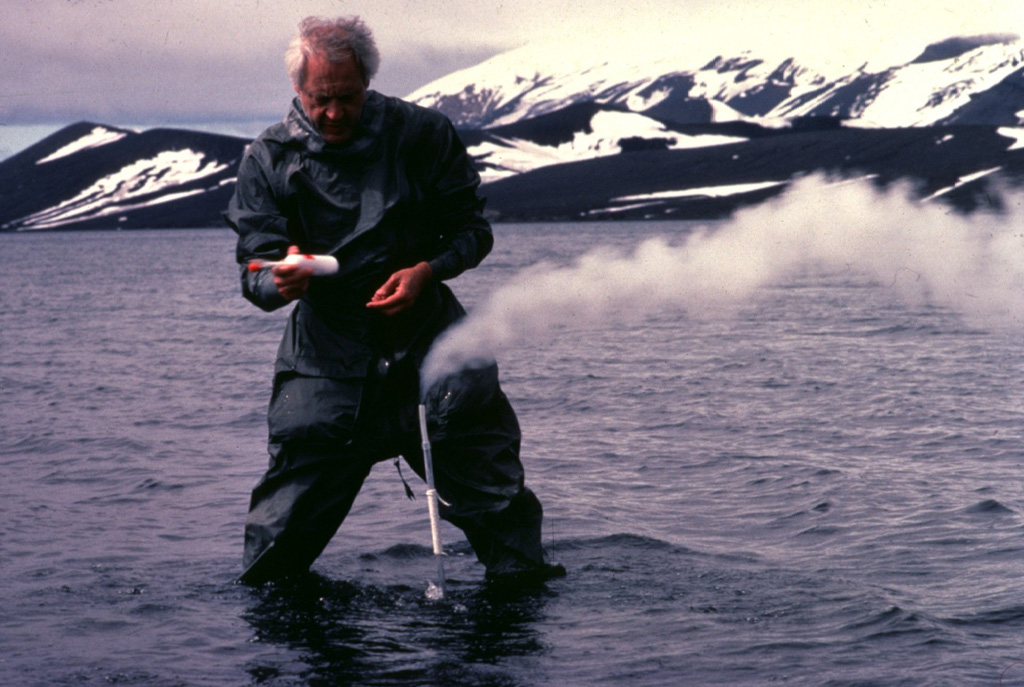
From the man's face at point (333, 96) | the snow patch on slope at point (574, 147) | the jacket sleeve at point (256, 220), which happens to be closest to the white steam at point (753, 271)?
the jacket sleeve at point (256, 220)

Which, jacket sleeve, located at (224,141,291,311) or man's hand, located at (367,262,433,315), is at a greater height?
jacket sleeve, located at (224,141,291,311)

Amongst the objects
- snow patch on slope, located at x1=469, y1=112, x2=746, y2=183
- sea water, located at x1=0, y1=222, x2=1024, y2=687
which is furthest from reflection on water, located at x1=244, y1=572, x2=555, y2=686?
snow patch on slope, located at x1=469, y1=112, x2=746, y2=183

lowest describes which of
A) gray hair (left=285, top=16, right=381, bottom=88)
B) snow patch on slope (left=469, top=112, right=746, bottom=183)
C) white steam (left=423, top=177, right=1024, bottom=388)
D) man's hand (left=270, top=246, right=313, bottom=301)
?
white steam (left=423, top=177, right=1024, bottom=388)

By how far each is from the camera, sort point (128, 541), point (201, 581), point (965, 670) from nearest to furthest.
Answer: point (965, 670) < point (201, 581) < point (128, 541)

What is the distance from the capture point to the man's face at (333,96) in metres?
4.58

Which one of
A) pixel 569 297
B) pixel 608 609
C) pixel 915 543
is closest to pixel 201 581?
pixel 608 609

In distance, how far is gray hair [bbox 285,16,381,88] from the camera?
4.54 metres

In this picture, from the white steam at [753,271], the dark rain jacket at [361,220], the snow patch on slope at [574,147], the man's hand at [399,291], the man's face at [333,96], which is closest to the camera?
the man's face at [333,96]

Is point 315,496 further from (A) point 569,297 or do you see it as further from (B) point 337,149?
(A) point 569,297

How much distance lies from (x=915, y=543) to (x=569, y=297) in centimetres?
239

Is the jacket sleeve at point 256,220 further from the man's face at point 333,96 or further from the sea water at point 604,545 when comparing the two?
the sea water at point 604,545

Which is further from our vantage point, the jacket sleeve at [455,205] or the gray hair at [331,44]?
the jacket sleeve at [455,205]

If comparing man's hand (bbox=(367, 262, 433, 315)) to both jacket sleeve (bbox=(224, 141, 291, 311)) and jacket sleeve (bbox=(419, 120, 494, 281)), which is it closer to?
jacket sleeve (bbox=(419, 120, 494, 281))

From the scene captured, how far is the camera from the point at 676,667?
4730mm
